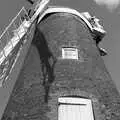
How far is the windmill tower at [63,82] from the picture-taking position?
6.39 m

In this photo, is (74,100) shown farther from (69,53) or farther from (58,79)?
(69,53)

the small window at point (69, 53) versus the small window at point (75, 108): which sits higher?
the small window at point (69, 53)

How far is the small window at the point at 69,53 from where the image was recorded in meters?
7.85

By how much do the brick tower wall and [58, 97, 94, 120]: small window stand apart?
0.47 ft

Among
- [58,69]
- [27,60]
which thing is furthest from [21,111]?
[27,60]

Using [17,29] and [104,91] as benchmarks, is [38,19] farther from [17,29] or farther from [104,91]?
[104,91]

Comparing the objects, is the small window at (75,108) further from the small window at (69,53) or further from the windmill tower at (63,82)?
the small window at (69,53)

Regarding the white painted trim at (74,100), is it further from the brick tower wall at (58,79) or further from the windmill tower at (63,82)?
the brick tower wall at (58,79)

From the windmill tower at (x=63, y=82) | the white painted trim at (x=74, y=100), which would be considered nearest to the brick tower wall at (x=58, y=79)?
the windmill tower at (x=63, y=82)

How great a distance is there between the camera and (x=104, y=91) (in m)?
6.97

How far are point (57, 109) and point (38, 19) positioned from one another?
4.82 m

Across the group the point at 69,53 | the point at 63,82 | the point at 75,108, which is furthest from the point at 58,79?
the point at 69,53

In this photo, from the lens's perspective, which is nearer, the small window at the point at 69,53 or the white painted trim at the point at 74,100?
the white painted trim at the point at 74,100

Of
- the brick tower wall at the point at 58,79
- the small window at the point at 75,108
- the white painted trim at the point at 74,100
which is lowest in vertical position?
the small window at the point at 75,108
